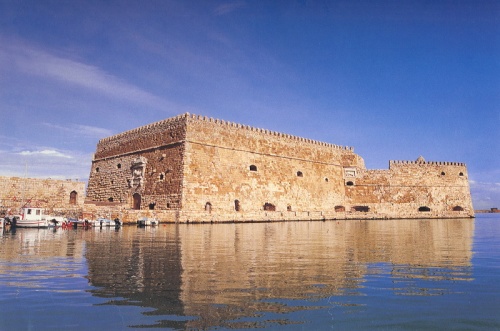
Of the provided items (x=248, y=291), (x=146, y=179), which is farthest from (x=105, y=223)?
(x=248, y=291)

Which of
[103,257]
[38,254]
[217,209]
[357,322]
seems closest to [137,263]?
[103,257]

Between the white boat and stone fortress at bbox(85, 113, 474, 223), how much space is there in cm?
269

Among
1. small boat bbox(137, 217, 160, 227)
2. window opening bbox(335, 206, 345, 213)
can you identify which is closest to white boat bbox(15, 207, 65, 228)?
small boat bbox(137, 217, 160, 227)

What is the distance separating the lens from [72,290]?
5488 millimetres

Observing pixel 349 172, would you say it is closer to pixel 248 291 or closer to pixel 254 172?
pixel 254 172

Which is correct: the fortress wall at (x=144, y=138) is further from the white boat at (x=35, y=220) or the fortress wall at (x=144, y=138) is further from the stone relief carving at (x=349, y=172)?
the stone relief carving at (x=349, y=172)

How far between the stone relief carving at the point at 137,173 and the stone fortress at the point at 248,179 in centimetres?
7

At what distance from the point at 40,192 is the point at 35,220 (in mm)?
7536

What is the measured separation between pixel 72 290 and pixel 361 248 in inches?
300

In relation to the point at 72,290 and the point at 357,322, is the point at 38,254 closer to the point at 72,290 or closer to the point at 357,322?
the point at 72,290

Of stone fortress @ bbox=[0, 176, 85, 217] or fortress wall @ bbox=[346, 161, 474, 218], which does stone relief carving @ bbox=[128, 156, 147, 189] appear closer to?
stone fortress @ bbox=[0, 176, 85, 217]

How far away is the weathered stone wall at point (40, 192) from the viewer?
24922mm

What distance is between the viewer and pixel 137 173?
2838 centimetres

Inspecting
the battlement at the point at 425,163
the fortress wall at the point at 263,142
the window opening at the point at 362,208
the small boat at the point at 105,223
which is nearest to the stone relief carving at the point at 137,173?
the fortress wall at the point at 263,142
